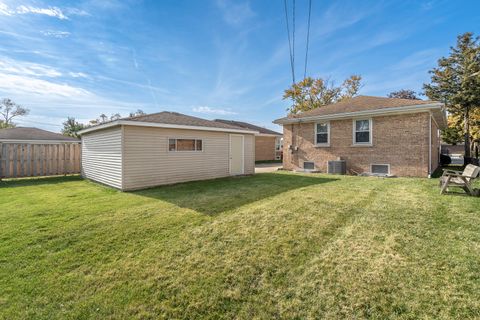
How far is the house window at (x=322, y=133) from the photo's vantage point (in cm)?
1234

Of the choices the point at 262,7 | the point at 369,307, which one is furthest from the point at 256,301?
the point at 262,7

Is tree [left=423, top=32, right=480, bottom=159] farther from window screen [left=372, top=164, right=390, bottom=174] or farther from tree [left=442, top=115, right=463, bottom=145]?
window screen [left=372, top=164, right=390, bottom=174]

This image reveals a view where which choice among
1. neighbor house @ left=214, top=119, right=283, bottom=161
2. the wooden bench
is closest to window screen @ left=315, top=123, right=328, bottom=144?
the wooden bench

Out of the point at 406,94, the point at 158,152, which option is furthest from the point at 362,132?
the point at 406,94

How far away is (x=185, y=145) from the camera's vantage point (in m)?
9.36

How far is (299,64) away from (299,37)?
7.93 ft

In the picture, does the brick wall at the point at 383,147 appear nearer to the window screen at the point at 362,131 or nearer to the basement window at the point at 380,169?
the basement window at the point at 380,169

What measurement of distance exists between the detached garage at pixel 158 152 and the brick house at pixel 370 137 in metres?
3.75

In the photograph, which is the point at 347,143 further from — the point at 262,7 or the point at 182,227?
the point at 182,227

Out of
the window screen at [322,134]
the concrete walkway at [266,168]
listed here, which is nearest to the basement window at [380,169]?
the window screen at [322,134]

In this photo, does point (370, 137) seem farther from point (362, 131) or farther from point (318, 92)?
point (318, 92)

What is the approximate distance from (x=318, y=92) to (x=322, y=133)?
57.8ft

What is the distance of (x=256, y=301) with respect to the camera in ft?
7.79

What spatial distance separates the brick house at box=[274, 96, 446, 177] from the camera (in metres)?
9.68
